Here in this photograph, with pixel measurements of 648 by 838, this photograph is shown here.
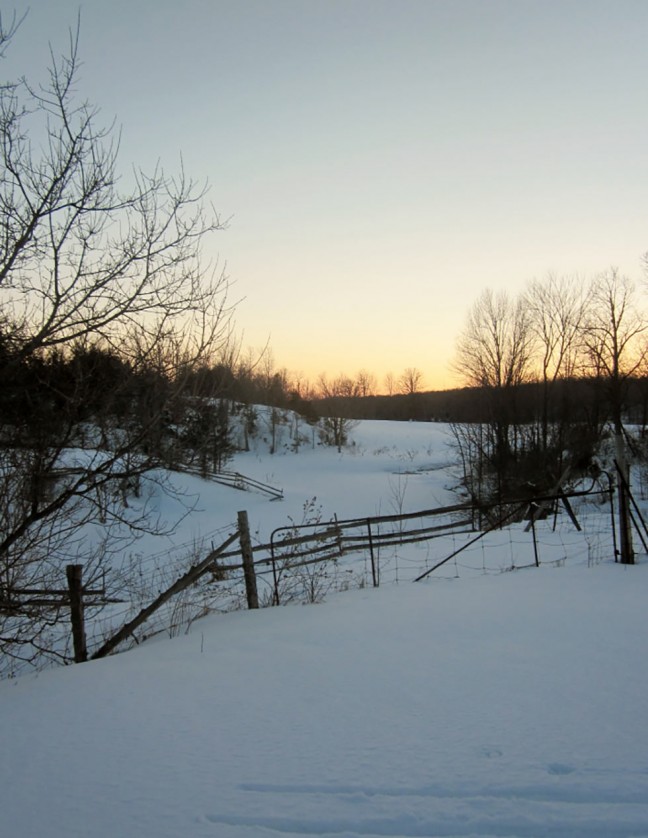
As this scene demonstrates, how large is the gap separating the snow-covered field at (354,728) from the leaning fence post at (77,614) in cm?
86

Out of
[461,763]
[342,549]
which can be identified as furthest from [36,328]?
[342,549]

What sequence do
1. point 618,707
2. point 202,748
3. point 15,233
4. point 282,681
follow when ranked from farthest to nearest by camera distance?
point 15,233 < point 282,681 < point 618,707 < point 202,748

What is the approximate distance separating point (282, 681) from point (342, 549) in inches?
415

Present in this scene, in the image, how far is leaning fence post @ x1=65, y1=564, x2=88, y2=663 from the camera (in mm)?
5949

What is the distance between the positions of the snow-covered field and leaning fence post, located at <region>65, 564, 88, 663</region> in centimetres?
86

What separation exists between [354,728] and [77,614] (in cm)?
381

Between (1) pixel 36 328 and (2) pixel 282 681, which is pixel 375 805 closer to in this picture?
(2) pixel 282 681

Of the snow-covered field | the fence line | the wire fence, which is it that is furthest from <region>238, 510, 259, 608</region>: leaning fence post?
the snow-covered field

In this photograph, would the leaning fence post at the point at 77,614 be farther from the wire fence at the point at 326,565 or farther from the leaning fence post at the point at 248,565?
the leaning fence post at the point at 248,565

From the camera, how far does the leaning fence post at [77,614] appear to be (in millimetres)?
5949

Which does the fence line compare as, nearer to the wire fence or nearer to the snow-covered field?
the wire fence

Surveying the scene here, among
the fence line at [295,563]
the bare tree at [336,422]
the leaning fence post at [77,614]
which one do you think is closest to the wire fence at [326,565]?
the fence line at [295,563]

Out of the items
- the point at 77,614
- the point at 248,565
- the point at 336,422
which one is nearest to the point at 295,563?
the point at 248,565

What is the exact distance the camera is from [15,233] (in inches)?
220
